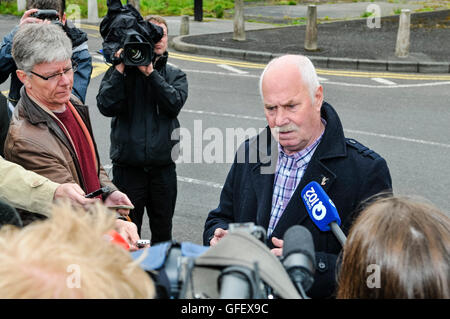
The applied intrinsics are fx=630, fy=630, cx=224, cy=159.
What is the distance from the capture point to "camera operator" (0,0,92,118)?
14.8 ft

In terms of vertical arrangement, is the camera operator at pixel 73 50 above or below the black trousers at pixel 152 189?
above

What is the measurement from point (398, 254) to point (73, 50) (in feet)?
12.1

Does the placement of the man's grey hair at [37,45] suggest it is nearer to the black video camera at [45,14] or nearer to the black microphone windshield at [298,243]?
the black video camera at [45,14]

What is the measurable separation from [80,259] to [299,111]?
5.91ft

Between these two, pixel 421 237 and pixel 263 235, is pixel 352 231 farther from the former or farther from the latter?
pixel 263 235

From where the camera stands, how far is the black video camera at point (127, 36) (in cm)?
423

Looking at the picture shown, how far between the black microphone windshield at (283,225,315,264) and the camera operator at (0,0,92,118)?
302 cm

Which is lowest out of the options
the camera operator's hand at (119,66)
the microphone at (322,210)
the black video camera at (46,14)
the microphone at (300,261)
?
the microphone at (322,210)

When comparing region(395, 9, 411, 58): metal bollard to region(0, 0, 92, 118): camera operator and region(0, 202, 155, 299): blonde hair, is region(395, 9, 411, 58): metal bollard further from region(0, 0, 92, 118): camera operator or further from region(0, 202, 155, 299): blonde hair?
region(0, 202, 155, 299): blonde hair

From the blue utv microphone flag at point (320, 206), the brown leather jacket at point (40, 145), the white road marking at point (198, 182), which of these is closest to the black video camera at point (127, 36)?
the brown leather jacket at point (40, 145)

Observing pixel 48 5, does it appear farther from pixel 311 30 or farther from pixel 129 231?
pixel 311 30

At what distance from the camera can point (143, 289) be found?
131cm
